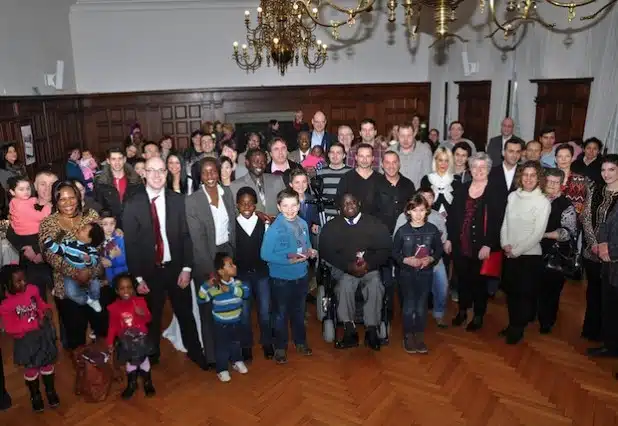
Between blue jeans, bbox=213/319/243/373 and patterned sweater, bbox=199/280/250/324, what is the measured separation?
7 centimetres

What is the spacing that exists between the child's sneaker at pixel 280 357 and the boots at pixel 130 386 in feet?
3.49

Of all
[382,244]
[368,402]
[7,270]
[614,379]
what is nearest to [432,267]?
[382,244]

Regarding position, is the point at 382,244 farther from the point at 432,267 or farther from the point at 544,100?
the point at 544,100

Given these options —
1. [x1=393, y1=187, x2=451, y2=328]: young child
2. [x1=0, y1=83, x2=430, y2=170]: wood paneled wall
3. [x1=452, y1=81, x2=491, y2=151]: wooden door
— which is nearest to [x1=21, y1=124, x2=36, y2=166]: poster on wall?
[x1=0, y1=83, x2=430, y2=170]: wood paneled wall

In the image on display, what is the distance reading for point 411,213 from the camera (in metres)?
3.85

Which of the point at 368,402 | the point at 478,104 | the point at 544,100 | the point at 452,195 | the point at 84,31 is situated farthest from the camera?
A: the point at 84,31

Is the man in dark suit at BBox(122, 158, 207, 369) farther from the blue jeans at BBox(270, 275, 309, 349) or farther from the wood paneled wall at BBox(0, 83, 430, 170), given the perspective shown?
the wood paneled wall at BBox(0, 83, 430, 170)

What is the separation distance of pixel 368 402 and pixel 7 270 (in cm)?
254

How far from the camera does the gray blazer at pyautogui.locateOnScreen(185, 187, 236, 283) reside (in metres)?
3.55

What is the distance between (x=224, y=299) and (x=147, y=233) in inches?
28.2

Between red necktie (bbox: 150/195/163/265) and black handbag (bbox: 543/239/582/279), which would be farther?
black handbag (bbox: 543/239/582/279)

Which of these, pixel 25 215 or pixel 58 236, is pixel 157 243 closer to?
pixel 58 236

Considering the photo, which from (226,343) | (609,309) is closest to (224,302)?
(226,343)

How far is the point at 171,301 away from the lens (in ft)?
11.9
